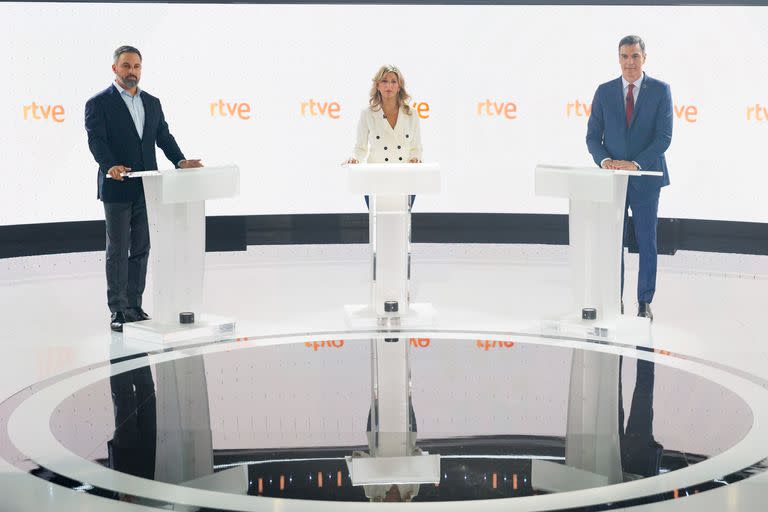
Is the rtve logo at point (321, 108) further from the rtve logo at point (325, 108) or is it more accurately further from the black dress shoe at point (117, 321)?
the black dress shoe at point (117, 321)

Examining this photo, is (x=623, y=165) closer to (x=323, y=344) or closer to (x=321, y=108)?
(x=323, y=344)

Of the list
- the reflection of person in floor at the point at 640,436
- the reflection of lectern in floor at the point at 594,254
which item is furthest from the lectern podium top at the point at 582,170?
the reflection of person in floor at the point at 640,436

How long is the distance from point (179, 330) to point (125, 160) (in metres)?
0.98

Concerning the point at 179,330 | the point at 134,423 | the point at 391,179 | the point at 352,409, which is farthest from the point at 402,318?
the point at 134,423

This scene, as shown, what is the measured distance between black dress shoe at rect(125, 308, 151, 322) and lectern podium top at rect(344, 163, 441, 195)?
1.36 metres

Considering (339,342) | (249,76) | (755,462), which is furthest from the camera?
(249,76)

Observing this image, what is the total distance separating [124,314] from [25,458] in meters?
2.25

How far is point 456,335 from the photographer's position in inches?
230

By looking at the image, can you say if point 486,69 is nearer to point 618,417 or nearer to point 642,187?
point 642,187

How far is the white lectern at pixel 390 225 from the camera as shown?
5.71m

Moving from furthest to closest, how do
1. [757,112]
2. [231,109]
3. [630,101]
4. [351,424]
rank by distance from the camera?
[231,109], [757,112], [630,101], [351,424]

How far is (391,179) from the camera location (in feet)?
18.7

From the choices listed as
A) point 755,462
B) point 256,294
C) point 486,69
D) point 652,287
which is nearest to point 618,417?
point 755,462

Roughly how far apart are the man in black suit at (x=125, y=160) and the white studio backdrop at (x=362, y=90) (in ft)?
8.39
